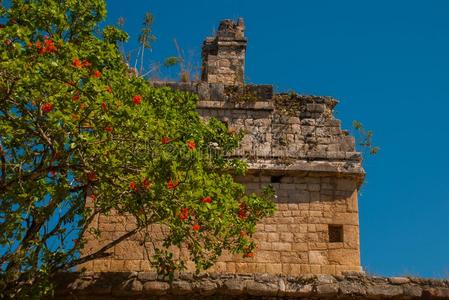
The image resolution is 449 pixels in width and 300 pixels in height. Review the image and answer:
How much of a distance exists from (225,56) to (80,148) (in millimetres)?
6164

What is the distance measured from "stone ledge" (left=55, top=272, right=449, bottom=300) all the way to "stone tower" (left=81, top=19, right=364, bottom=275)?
277 centimetres

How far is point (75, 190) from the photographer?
34.1 ft

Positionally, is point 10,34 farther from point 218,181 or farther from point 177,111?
point 218,181

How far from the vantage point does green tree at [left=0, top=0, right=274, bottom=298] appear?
28.7 feet

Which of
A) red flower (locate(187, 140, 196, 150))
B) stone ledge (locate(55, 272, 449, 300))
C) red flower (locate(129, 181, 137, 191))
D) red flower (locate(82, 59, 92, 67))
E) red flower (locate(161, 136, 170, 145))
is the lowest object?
stone ledge (locate(55, 272, 449, 300))

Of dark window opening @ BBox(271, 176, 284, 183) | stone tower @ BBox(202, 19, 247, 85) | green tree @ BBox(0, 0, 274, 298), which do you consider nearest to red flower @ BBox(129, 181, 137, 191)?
green tree @ BBox(0, 0, 274, 298)

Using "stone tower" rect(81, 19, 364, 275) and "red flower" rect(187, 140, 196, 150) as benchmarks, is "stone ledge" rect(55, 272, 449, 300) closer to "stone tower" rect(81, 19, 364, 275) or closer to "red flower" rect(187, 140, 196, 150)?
"red flower" rect(187, 140, 196, 150)

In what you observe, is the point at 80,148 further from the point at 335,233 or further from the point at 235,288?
the point at 335,233

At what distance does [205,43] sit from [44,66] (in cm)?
667

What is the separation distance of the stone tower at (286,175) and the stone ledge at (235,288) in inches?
109

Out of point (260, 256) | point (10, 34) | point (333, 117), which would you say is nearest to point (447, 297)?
point (260, 256)

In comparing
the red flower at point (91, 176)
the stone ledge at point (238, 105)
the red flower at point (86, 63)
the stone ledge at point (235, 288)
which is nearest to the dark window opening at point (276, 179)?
the stone ledge at point (238, 105)

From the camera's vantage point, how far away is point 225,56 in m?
14.5

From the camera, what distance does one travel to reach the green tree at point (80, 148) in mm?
8734
